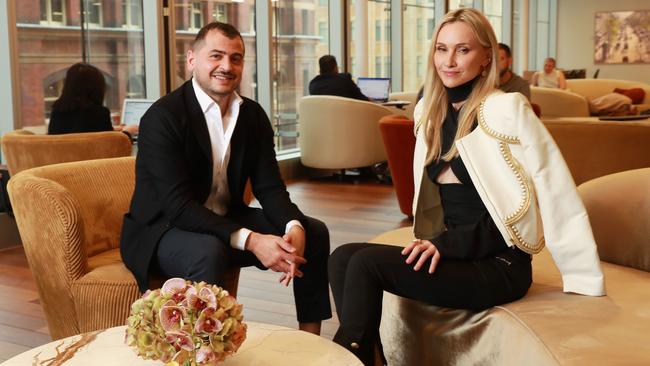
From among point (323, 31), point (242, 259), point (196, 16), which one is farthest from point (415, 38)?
point (242, 259)

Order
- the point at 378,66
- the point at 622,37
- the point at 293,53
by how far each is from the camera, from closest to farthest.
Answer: the point at 293,53 → the point at 378,66 → the point at 622,37

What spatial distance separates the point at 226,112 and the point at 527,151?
4.31ft

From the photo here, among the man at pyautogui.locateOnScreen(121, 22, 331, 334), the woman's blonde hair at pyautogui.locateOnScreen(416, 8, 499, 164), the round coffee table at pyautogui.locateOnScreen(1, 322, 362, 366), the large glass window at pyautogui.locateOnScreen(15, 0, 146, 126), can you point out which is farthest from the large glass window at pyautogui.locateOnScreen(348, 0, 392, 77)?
the round coffee table at pyautogui.locateOnScreen(1, 322, 362, 366)

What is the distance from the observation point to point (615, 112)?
11266 mm

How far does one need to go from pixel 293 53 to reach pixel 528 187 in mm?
7653

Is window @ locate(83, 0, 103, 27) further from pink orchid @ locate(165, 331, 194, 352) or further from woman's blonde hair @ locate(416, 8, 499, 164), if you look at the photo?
pink orchid @ locate(165, 331, 194, 352)

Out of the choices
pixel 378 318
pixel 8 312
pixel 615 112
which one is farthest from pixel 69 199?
pixel 615 112

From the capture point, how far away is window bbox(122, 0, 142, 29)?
7438 mm

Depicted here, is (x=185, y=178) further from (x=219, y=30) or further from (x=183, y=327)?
(x=183, y=327)

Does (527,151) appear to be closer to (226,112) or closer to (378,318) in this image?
(378,318)

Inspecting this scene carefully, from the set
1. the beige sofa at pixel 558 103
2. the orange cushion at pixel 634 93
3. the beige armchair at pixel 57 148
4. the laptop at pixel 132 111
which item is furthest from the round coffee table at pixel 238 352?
the orange cushion at pixel 634 93

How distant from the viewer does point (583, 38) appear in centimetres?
2003

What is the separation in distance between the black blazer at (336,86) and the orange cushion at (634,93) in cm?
499

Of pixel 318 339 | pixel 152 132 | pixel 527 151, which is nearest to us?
pixel 318 339
